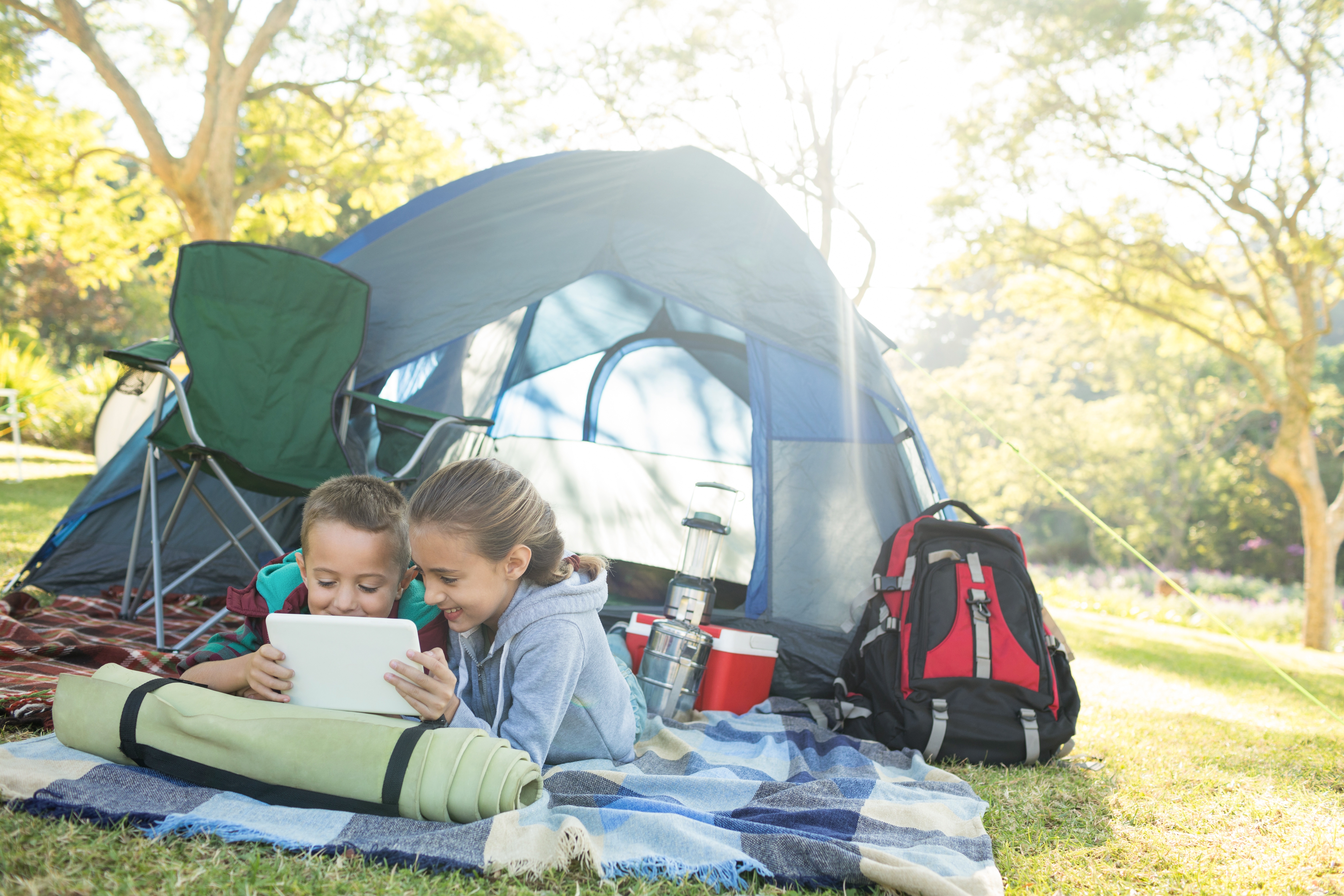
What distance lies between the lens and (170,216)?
728 cm

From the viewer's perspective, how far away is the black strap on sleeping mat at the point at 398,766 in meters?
1.21

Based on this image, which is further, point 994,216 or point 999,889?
point 994,216

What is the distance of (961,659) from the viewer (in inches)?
80.0

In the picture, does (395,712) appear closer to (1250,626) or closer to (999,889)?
(999,889)

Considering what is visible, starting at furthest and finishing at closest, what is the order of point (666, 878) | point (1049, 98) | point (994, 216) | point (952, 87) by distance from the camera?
1. point (952, 87)
2. point (994, 216)
3. point (1049, 98)
4. point (666, 878)

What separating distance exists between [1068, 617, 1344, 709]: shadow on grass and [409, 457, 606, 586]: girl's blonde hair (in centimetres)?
332

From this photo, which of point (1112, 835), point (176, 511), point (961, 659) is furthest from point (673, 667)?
point (176, 511)

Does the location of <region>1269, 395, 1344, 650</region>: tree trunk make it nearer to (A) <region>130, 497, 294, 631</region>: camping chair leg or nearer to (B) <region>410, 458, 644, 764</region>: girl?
(B) <region>410, 458, 644, 764</region>: girl

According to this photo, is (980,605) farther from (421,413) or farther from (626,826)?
(421,413)

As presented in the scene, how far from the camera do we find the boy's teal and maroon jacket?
153cm

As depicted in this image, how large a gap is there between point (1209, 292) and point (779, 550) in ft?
16.4

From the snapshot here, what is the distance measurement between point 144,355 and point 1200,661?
16.4 feet

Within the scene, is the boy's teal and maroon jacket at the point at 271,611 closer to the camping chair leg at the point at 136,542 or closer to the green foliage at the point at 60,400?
the camping chair leg at the point at 136,542

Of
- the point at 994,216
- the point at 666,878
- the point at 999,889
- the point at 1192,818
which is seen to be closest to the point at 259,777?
the point at 666,878
